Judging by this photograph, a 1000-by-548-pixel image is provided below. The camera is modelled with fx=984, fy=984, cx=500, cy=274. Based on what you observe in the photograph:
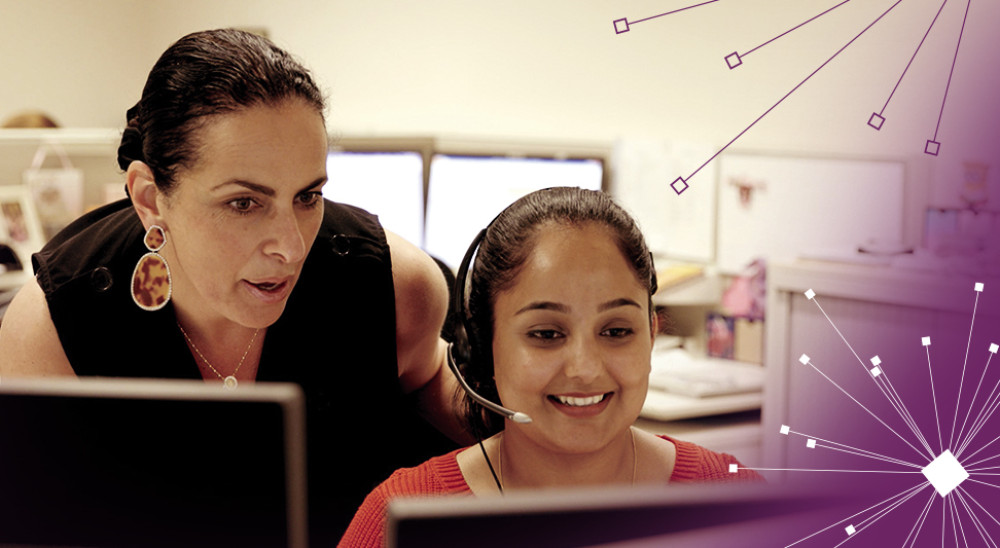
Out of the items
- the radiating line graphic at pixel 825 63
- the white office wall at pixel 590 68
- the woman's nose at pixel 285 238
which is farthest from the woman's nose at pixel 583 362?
the radiating line graphic at pixel 825 63

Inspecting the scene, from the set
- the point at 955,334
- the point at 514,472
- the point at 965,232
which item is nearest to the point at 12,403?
the point at 514,472

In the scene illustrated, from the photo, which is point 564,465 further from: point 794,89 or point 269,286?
point 794,89

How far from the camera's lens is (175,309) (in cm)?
131

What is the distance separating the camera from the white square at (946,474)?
1.45m

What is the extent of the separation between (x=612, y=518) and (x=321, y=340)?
0.95 m

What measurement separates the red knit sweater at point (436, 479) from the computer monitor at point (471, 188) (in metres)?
1.90

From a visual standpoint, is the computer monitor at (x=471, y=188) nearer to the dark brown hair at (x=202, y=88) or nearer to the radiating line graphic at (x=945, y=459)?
the radiating line graphic at (x=945, y=459)

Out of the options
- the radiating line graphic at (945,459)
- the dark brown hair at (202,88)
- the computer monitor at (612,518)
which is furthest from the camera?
the radiating line graphic at (945,459)

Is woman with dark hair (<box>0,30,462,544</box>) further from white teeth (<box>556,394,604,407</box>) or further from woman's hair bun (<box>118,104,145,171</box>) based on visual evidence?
white teeth (<box>556,394,604,407</box>)

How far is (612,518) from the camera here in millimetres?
479

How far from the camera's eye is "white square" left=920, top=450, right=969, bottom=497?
4.77 feet

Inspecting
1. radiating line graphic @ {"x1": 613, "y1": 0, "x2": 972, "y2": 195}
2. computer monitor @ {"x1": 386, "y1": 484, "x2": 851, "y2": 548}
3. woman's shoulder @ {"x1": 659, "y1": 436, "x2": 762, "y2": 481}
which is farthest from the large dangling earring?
radiating line graphic @ {"x1": 613, "y1": 0, "x2": 972, "y2": 195}

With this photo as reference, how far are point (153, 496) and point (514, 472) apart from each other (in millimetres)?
584
